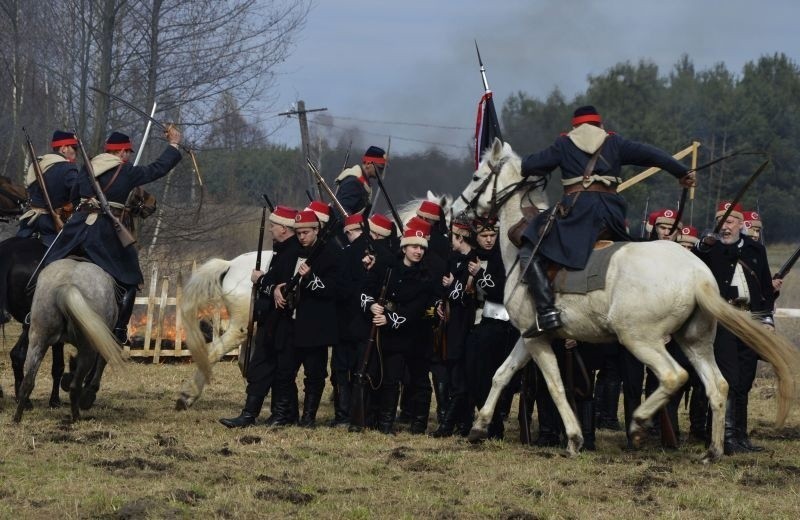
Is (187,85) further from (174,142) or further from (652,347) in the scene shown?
(652,347)

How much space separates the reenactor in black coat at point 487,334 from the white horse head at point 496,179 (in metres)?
0.22

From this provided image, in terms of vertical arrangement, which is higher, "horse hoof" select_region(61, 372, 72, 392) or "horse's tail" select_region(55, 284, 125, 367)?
"horse's tail" select_region(55, 284, 125, 367)

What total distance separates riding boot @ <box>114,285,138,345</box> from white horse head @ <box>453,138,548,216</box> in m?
3.11

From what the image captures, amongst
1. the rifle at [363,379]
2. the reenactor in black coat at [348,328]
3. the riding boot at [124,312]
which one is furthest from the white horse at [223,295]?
the rifle at [363,379]

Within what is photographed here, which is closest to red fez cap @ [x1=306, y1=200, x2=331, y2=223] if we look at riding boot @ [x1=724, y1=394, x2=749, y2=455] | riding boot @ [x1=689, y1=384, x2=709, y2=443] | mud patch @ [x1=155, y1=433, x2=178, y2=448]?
mud patch @ [x1=155, y1=433, x2=178, y2=448]

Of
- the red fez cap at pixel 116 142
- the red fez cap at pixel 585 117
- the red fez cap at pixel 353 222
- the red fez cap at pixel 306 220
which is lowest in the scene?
the red fez cap at pixel 306 220

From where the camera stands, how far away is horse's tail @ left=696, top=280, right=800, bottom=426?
8469 mm

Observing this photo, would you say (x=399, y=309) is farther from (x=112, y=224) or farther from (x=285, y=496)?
(x=285, y=496)

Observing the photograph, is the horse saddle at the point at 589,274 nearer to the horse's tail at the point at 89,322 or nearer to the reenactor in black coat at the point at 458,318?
the reenactor in black coat at the point at 458,318

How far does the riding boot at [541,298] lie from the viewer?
9047 mm

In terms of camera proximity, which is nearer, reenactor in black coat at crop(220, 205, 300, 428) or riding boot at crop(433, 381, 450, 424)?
reenactor in black coat at crop(220, 205, 300, 428)

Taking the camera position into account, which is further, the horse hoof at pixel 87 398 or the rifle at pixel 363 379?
the horse hoof at pixel 87 398

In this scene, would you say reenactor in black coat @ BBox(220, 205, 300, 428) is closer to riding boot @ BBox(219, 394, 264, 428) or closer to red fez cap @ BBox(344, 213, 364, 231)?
riding boot @ BBox(219, 394, 264, 428)

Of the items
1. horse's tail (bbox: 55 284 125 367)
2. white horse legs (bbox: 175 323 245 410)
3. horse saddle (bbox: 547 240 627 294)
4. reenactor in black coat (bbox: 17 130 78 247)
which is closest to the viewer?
A: horse saddle (bbox: 547 240 627 294)
